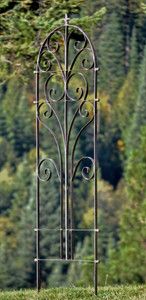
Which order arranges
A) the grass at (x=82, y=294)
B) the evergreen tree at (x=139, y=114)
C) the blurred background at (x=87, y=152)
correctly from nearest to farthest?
1. the grass at (x=82, y=294)
2. the blurred background at (x=87, y=152)
3. the evergreen tree at (x=139, y=114)

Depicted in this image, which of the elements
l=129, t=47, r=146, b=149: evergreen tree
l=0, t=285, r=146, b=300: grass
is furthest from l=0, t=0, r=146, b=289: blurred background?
l=0, t=285, r=146, b=300: grass

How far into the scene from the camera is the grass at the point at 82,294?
10.9 m

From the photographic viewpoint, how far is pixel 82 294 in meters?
11.3

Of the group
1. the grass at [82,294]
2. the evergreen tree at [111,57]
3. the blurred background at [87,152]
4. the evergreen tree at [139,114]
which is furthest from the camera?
the evergreen tree at [111,57]

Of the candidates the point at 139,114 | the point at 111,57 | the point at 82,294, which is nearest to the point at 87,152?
the point at 139,114

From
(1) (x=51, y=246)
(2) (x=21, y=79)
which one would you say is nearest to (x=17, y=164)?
(1) (x=51, y=246)

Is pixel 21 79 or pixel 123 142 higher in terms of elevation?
pixel 21 79

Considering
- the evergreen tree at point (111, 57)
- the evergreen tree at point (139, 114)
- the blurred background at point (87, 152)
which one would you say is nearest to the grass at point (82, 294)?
the blurred background at point (87, 152)

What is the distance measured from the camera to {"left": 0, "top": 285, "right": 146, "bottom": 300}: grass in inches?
431

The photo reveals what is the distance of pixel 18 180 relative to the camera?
101 m

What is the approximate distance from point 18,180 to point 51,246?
52.7 ft

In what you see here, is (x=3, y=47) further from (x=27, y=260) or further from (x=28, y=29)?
(x=27, y=260)

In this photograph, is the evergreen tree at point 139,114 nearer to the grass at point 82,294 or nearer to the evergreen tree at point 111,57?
the evergreen tree at point 111,57

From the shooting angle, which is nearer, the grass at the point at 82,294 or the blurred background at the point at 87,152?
the grass at the point at 82,294
